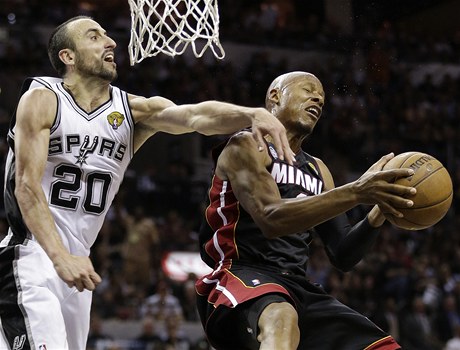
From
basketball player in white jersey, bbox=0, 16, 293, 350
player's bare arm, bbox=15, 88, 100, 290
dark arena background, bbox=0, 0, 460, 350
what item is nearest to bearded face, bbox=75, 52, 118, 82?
basketball player in white jersey, bbox=0, 16, 293, 350

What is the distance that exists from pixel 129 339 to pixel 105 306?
63cm

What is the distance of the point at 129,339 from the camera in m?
9.29

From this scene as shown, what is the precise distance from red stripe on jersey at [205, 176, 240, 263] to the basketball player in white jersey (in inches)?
14.7

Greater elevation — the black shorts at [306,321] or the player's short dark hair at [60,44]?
the player's short dark hair at [60,44]

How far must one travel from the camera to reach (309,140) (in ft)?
43.2

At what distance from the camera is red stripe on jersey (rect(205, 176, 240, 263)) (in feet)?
14.4

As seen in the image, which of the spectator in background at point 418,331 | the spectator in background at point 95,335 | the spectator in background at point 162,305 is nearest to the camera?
the spectator in background at point 95,335

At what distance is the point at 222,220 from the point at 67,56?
1.18 meters

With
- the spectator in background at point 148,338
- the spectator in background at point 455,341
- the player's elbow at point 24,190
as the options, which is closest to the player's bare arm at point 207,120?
the player's elbow at point 24,190

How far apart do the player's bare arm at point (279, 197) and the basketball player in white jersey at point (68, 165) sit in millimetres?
209

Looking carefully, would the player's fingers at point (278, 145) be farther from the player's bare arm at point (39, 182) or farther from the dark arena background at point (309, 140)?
the dark arena background at point (309, 140)

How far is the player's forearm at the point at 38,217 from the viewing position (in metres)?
3.81

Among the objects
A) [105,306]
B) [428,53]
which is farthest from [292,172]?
[428,53]

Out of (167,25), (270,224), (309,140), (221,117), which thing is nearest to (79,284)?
(270,224)
